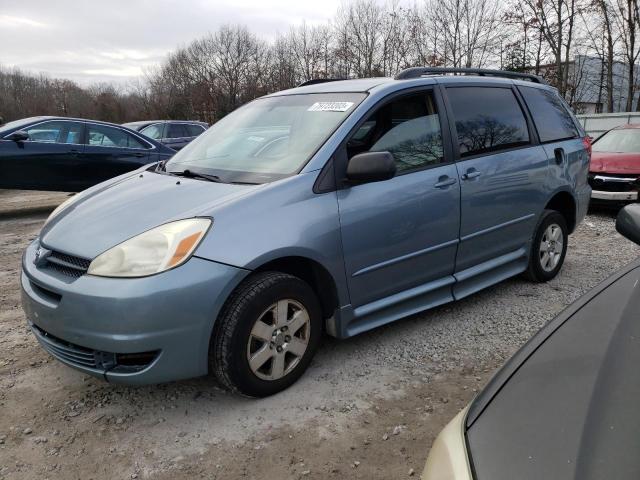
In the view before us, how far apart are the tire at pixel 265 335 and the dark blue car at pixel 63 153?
21.6ft

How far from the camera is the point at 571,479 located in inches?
39.3

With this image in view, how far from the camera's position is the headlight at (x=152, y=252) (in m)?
2.31

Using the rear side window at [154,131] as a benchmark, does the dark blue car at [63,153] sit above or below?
below

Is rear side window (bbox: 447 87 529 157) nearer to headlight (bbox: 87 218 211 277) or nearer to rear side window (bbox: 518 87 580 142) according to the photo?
rear side window (bbox: 518 87 580 142)

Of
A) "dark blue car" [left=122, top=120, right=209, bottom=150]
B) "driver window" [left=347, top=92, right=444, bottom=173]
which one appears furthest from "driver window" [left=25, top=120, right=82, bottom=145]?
"driver window" [left=347, top=92, right=444, bottom=173]

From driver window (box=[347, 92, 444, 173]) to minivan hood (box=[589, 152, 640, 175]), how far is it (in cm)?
540

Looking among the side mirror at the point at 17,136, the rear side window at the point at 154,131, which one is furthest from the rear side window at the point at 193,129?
the side mirror at the point at 17,136

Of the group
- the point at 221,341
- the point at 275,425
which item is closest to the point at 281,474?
the point at 275,425

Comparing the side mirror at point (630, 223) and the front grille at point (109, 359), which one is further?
the front grille at point (109, 359)

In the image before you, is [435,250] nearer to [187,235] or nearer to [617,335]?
[187,235]

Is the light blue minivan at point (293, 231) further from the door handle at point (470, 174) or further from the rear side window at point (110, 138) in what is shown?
the rear side window at point (110, 138)

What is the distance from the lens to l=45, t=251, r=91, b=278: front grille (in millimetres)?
2430

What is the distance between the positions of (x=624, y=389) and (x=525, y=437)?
0.27 metres

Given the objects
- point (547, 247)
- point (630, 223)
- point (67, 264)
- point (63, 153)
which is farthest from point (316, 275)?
point (63, 153)
